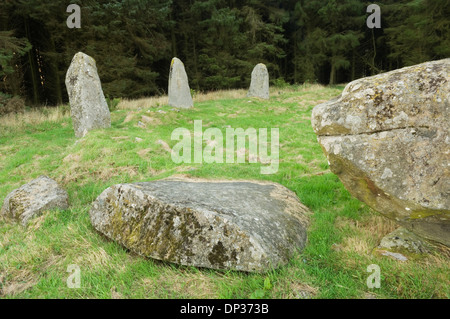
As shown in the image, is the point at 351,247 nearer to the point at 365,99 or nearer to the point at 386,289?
the point at 386,289

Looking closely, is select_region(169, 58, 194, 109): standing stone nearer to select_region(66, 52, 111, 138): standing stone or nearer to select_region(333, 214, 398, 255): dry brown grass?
select_region(66, 52, 111, 138): standing stone

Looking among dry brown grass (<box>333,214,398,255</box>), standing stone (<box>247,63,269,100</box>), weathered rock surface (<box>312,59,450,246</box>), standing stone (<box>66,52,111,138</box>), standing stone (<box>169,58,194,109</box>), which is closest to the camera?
weathered rock surface (<box>312,59,450,246</box>)

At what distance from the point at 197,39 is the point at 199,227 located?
79.3ft

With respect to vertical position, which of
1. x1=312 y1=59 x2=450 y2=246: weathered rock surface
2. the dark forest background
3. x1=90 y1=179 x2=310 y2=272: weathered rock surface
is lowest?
x1=90 y1=179 x2=310 y2=272: weathered rock surface

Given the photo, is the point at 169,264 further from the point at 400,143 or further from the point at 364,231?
the point at 400,143

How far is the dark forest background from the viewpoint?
16.5 metres

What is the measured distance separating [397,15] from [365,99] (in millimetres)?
26810

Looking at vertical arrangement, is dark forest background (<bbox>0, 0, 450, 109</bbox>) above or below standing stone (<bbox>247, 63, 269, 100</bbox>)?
above

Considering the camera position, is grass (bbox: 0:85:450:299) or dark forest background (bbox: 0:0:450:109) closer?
grass (bbox: 0:85:450:299)

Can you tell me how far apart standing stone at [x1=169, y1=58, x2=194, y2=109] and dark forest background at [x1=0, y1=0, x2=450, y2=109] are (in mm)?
6282

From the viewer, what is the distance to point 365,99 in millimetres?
2668

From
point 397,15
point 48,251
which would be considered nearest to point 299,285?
point 48,251

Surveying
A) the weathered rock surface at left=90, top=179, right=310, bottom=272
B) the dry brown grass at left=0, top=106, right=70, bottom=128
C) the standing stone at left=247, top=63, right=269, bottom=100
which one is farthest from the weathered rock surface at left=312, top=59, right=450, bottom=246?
the standing stone at left=247, top=63, right=269, bottom=100

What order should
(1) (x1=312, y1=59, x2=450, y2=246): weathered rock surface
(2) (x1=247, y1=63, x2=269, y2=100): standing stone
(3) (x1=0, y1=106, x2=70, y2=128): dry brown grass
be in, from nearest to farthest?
(1) (x1=312, y1=59, x2=450, y2=246): weathered rock surface < (3) (x1=0, y1=106, x2=70, y2=128): dry brown grass < (2) (x1=247, y1=63, x2=269, y2=100): standing stone
